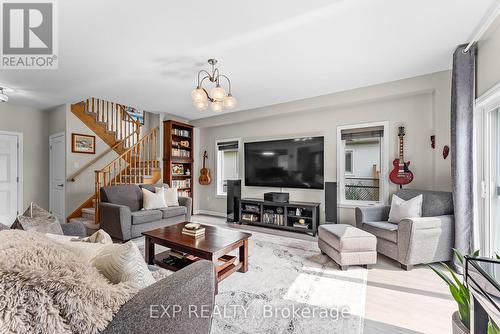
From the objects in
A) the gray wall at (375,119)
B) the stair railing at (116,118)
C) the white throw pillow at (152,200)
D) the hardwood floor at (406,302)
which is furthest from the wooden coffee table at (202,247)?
the stair railing at (116,118)

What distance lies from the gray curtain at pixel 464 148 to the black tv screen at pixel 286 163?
6.18 feet

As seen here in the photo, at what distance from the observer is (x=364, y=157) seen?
390 centimetres

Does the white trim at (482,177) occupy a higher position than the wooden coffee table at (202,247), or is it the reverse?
the white trim at (482,177)

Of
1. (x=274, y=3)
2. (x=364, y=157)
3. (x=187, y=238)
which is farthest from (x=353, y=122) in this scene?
(x=187, y=238)

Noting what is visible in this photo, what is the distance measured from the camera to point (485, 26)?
203cm

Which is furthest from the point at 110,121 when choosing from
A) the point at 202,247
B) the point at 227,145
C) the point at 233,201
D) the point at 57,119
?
the point at 202,247

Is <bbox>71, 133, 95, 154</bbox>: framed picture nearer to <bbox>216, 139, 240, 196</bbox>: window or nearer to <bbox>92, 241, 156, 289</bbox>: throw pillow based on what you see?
<bbox>216, 139, 240, 196</bbox>: window

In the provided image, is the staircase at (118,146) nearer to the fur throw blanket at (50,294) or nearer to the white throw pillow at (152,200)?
the white throw pillow at (152,200)

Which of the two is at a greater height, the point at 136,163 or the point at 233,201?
the point at 136,163

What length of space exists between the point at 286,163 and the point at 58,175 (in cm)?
472

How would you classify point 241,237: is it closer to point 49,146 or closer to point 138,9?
point 138,9

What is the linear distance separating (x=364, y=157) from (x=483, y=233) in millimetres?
1824

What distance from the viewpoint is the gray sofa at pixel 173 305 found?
2.47 ft

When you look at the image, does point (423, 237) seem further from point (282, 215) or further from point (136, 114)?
point (136, 114)
